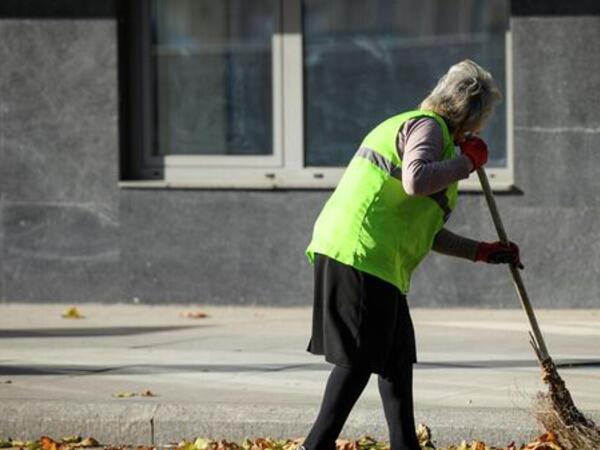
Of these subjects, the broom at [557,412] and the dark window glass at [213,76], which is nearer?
the broom at [557,412]

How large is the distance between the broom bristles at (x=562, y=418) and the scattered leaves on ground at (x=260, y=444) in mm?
77

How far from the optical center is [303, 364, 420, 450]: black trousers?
19.0 feet

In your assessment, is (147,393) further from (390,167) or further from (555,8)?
(555,8)

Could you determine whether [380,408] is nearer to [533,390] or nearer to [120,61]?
[533,390]

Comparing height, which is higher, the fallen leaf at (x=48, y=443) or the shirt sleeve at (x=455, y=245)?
the shirt sleeve at (x=455, y=245)

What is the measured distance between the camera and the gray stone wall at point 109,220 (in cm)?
1102

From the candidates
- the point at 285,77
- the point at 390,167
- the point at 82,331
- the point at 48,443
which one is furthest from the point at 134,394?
the point at 285,77

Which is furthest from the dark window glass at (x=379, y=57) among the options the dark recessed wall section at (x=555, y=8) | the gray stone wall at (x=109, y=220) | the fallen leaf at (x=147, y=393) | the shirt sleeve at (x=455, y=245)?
the shirt sleeve at (x=455, y=245)

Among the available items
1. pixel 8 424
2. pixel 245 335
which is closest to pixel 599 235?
pixel 245 335

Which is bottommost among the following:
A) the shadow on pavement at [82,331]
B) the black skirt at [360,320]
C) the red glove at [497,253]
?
the shadow on pavement at [82,331]

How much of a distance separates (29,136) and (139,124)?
0.83 m

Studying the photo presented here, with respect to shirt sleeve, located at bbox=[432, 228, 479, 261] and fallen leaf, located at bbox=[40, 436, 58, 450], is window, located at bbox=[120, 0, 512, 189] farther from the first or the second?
shirt sleeve, located at bbox=[432, 228, 479, 261]

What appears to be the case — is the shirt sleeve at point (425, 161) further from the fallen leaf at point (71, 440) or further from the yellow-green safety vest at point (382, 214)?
the fallen leaf at point (71, 440)

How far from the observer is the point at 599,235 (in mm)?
10734
